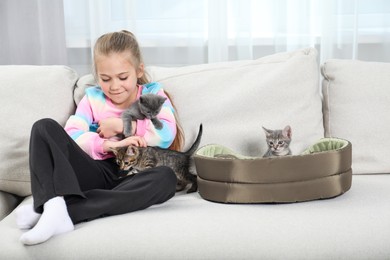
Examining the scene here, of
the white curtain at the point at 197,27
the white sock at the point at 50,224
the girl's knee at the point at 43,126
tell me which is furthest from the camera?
the white curtain at the point at 197,27

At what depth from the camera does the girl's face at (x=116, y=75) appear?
212cm

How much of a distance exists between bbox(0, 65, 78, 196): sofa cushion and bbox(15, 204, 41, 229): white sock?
44 cm

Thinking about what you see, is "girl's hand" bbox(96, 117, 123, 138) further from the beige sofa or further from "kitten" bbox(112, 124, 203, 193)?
the beige sofa

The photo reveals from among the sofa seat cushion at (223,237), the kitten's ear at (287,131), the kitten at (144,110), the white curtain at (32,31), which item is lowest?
the sofa seat cushion at (223,237)

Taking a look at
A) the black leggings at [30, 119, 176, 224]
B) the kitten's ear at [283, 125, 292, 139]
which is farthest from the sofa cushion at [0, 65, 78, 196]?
the kitten's ear at [283, 125, 292, 139]

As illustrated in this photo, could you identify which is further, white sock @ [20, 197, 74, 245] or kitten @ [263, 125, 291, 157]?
kitten @ [263, 125, 291, 157]

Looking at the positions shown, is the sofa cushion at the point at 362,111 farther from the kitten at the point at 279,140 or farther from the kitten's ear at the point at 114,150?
the kitten's ear at the point at 114,150

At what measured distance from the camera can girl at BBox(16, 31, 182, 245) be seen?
175cm

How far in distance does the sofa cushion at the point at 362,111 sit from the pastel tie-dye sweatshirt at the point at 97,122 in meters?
0.66

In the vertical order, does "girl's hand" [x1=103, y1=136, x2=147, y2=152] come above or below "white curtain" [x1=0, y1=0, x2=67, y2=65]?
below

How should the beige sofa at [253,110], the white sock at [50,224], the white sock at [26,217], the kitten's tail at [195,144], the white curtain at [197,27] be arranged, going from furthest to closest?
1. the white curtain at [197,27]
2. the kitten's tail at [195,144]
3. the beige sofa at [253,110]
4. the white sock at [26,217]
5. the white sock at [50,224]

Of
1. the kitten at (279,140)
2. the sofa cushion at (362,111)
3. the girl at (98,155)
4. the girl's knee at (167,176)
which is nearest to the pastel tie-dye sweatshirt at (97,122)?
the girl at (98,155)

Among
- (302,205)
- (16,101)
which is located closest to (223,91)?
(302,205)

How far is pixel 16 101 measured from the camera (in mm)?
2250
